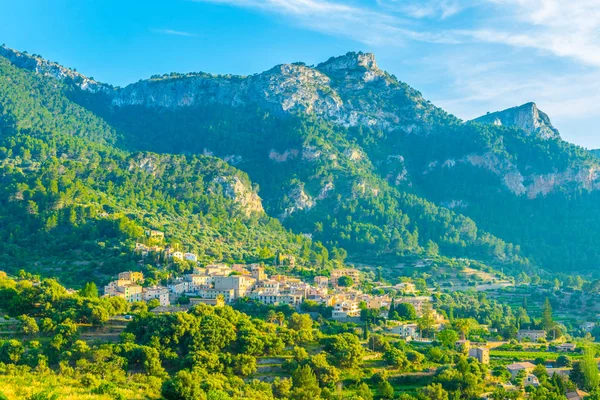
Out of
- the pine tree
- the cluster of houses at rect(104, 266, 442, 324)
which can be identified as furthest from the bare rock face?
the pine tree

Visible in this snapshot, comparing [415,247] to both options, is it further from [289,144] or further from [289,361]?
[289,361]

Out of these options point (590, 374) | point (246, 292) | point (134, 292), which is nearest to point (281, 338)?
point (246, 292)

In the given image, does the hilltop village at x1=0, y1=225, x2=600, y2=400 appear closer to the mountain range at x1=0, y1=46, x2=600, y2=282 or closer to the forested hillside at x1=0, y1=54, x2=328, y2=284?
the forested hillside at x1=0, y1=54, x2=328, y2=284

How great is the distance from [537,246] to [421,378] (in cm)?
12794

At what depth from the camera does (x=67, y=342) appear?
183ft

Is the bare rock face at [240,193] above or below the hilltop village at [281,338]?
above

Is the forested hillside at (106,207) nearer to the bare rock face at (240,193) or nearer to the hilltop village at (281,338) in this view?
the bare rock face at (240,193)

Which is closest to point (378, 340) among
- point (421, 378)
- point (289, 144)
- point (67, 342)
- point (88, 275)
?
point (421, 378)

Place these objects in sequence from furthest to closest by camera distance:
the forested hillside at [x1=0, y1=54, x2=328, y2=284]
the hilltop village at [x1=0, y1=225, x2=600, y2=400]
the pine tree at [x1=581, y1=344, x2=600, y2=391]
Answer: the forested hillside at [x1=0, y1=54, x2=328, y2=284], the pine tree at [x1=581, y1=344, x2=600, y2=391], the hilltop village at [x1=0, y1=225, x2=600, y2=400]

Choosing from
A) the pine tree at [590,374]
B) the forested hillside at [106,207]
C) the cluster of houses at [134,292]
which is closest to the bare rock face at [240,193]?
the forested hillside at [106,207]

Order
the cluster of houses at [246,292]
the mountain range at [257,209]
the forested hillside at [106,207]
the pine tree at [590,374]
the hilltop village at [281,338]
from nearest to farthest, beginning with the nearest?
the hilltop village at [281,338] < the pine tree at [590,374] < the cluster of houses at [246,292] < the forested hillside at [106,207] < the mountain range at [257,209]

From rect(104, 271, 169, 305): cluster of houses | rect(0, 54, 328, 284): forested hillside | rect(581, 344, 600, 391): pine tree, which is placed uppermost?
rect(0, 54, 328, 284): forested hillside

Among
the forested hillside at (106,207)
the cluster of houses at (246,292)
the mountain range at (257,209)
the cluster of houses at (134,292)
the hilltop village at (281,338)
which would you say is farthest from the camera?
the mountain range at (257,209)

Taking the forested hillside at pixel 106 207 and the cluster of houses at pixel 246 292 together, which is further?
the forested hillside at pixel 106 207
